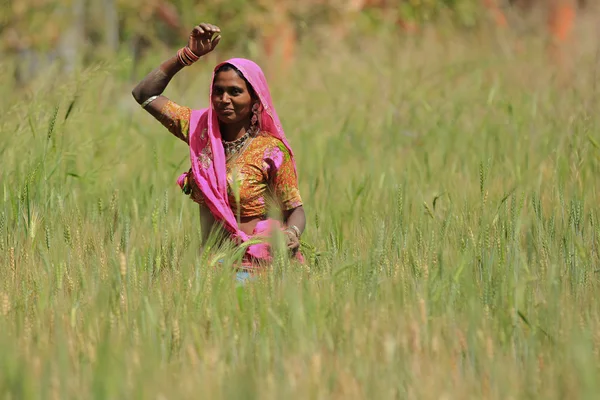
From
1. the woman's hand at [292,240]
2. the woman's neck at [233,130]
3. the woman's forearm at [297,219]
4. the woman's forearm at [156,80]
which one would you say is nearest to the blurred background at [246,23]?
the woman's forearm at [156,80]

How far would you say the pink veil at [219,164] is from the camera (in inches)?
124

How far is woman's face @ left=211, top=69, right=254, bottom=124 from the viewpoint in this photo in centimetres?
314

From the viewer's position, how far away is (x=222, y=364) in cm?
209

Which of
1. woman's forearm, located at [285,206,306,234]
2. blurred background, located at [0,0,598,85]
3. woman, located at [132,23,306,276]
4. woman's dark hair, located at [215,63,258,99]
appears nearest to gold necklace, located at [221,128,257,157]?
woman, located at [132,23,306,276]

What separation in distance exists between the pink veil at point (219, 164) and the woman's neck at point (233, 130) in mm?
52

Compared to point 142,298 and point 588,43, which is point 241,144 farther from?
point 588,43

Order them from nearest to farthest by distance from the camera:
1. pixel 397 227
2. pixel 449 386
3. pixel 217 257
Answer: pixel 449 386 < pixel 217 257 < pixel 397 227

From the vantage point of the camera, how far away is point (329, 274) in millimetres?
2727

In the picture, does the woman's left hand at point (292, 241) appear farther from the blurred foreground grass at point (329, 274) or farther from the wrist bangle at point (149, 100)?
the wrist bangle at point (149, 100)

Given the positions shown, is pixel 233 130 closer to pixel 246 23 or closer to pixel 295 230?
pixel 295 230

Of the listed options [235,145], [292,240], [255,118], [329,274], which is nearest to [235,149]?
[235,145]

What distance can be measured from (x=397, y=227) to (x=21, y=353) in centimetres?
128

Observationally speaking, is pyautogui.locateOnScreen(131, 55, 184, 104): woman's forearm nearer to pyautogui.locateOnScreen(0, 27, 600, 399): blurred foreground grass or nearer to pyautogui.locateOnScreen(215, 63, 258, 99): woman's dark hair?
pyautogui.locateOnScreen(215, 63, 258, 99): woman's dark hair

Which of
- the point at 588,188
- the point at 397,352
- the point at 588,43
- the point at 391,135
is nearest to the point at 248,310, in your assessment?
the point at 397,352
